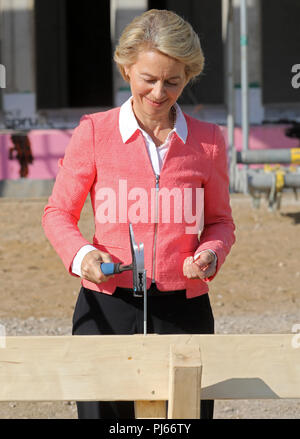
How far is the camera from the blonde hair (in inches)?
74.2

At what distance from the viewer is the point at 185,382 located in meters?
1.53

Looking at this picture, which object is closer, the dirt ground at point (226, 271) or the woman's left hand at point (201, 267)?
the woman's left hand at point (201, 267)

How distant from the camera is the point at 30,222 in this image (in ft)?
29.5

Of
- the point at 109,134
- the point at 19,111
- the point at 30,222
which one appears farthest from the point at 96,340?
the point at 19,111

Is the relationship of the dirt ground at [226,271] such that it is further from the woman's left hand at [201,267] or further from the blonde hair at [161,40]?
the blonde hair at [161,40]

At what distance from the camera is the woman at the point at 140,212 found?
2.00 metres

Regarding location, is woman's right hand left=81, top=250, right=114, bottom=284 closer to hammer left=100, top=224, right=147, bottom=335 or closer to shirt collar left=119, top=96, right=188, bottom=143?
hammer left=100, top=224, right=147, bottom=335

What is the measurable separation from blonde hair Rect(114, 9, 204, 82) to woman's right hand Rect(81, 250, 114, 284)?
0.47m

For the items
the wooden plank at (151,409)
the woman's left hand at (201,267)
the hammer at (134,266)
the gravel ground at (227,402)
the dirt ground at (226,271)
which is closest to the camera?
the wooden plank at (151,409)

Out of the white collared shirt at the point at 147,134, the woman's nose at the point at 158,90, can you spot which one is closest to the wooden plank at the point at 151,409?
the white collared shirt at the point at 147,134

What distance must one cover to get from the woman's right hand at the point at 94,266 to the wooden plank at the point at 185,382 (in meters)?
0.37

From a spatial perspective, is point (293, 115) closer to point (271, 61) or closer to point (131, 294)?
point (271, 61)

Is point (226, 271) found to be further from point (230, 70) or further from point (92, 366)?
point (230, 70)

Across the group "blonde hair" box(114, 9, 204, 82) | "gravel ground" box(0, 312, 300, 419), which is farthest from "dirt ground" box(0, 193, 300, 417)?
"blonde hair" box(114, 9, 204, 82)
